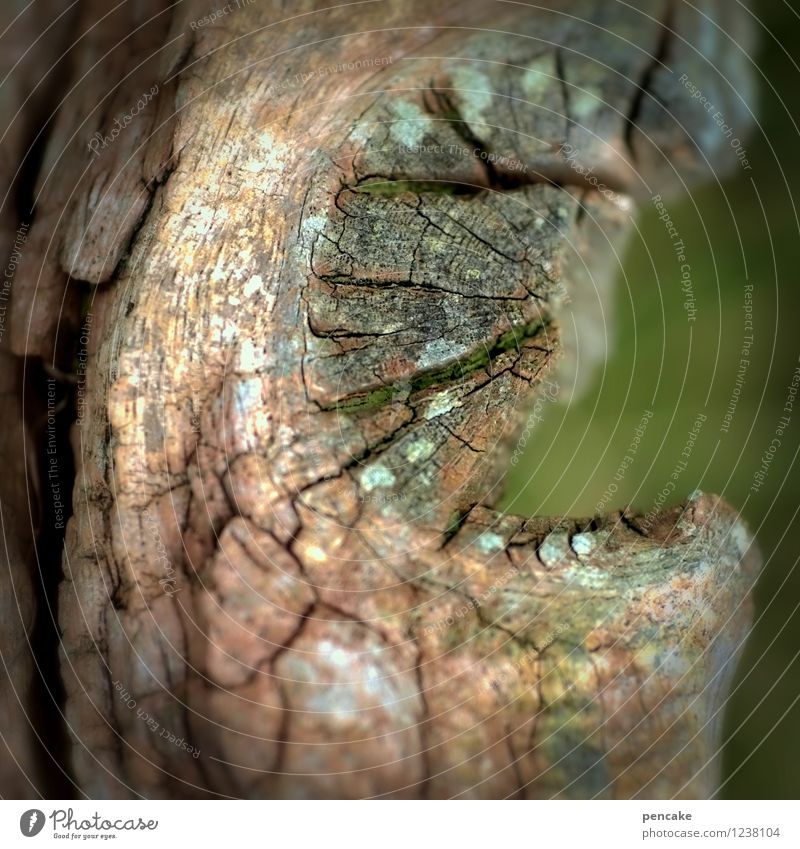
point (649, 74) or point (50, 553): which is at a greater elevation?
point (649, 74)

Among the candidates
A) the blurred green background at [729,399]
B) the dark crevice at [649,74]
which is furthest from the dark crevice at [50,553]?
the dark crevice at [649,74]

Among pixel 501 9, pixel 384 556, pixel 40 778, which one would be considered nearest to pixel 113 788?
pixel 40 778

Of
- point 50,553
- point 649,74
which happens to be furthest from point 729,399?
point 50,553

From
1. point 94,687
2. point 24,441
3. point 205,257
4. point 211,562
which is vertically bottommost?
point 94,687

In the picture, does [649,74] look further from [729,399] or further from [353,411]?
[353,411]

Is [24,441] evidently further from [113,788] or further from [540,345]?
[540,345]

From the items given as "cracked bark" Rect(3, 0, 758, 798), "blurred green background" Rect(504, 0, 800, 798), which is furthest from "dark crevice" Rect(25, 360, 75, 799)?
"blurred green background" Rect(504, 0, 800, 798)
